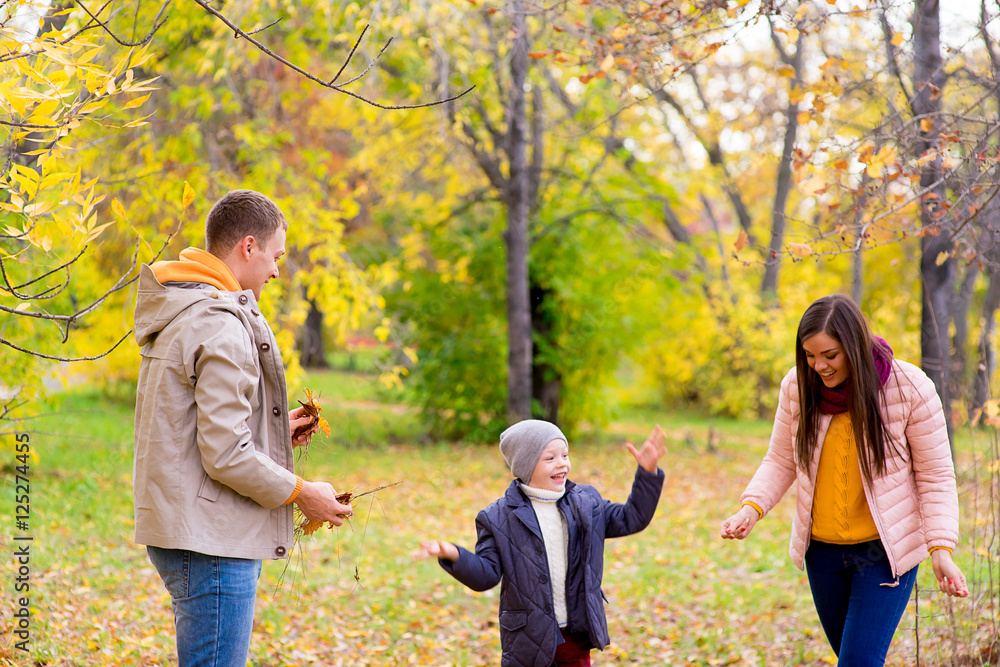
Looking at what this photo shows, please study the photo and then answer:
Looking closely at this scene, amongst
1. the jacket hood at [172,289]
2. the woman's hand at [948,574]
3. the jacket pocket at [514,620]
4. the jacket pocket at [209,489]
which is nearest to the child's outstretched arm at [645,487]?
the jacket pocket at [514,620]

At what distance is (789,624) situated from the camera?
5.39 meters

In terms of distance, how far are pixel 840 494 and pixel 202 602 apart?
2093 millimetres

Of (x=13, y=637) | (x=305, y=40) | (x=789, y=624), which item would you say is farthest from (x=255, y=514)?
(x=305, y=40)

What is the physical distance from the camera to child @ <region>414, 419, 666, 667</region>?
9.62 ft

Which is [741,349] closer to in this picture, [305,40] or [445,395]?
[445,395]

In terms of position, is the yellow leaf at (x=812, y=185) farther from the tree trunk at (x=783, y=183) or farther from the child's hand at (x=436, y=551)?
the tree trunk at (x=783, y=183)

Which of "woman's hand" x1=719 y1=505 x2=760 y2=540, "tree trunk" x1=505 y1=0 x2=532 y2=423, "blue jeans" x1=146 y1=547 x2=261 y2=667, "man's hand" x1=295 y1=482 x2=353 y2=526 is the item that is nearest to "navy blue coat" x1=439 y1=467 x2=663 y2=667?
"woman's hand" x1=719 y1=505 x2=760 y2=540

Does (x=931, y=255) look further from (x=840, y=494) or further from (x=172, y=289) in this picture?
(x=172, y=289)

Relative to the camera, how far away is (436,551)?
2619 mm

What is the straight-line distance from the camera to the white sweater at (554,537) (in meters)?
3.01

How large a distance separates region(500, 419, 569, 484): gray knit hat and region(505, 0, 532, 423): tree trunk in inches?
317

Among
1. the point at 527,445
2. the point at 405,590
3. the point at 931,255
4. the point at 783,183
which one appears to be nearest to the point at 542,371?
the point at 405,590

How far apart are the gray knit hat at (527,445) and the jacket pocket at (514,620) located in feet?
1.48

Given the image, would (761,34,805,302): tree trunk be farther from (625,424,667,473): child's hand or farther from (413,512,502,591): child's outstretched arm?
(413,512,502,591): child's outstretched arm
